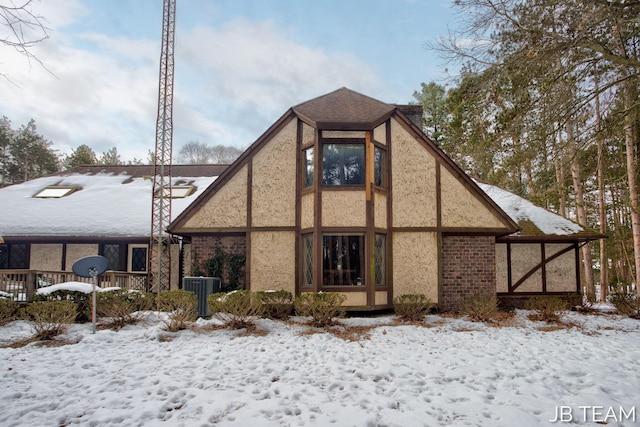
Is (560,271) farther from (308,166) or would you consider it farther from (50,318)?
(50,318)

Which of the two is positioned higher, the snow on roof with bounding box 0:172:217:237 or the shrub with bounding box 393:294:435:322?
the snow on roof with bounding box 0:172:217:237

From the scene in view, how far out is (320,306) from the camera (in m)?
9.40

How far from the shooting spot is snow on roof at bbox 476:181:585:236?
44.9 ft

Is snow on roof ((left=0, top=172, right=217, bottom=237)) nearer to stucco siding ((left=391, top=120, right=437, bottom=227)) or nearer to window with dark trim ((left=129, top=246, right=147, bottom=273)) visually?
window with dark trim ((left=129, top=246, right=147, bottom=273))

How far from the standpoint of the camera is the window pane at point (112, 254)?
48.8 ft

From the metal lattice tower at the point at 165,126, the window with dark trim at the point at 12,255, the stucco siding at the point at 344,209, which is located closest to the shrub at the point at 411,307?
the stucco siding at the point at 344,209

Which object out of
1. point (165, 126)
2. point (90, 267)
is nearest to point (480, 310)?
point (90, 267)

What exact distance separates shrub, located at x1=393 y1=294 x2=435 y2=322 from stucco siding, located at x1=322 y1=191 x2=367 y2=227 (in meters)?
2.33

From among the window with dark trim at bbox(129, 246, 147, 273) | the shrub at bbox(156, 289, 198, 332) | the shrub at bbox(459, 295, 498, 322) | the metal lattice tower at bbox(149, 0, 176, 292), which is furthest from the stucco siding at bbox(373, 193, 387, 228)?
the window with dark trim at bbox(129, 246, 147, 273)

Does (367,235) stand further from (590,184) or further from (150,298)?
(590,184)

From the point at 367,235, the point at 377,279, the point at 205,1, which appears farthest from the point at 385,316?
the point at 205,1

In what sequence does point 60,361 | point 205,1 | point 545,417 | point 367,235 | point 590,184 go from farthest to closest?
1. point 590,184
2. point 367,235
3. point 205,1
4. point 60,361
5. point 545,417

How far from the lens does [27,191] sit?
1766cm

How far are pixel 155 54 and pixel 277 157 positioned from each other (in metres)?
8.49
